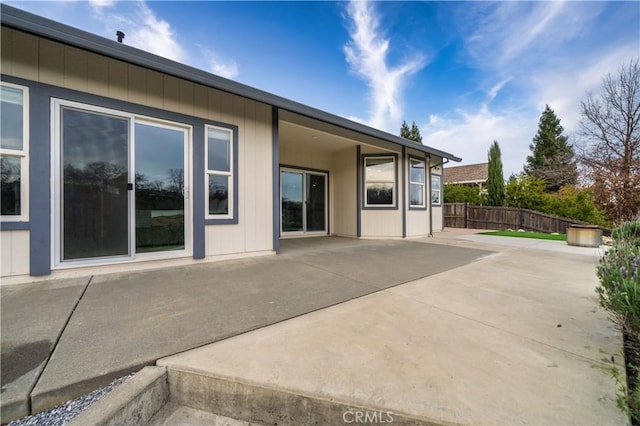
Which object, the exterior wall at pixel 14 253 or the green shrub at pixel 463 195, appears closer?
the exterior wall at pixel 14 253

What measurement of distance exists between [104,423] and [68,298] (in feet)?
7.06

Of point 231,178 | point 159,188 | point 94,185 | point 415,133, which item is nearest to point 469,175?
point 415,133

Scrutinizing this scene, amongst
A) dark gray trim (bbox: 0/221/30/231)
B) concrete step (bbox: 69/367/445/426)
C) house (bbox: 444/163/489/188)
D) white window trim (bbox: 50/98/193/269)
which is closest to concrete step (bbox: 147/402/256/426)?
concrete step (bbox: 69/367/445/426)

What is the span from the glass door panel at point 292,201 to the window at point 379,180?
211cm

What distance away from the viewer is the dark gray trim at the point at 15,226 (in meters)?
2.77

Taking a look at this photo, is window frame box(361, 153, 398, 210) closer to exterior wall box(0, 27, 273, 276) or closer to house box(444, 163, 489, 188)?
exterior wall box(0, 27, 273, 276)

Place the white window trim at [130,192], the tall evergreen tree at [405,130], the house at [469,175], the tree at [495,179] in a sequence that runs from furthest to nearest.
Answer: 1. the tall evergreen tree at [405,130]
2. the house at [469,175]
3. the tree at [495,179]
4. the white window trim at [130,192]

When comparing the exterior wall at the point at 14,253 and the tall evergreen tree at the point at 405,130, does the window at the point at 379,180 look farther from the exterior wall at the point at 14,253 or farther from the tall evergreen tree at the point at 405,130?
the tall evergreen tree at the point at 405,130

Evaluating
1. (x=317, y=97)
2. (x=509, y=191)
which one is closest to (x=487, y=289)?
(x=317, y=97)

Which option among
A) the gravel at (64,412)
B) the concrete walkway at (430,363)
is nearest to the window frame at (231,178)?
the concrete walkway at (430,363)

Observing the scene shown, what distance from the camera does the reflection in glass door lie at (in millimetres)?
7473

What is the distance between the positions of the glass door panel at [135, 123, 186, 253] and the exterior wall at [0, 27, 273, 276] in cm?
30

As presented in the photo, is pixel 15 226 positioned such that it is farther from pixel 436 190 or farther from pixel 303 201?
pixel 436 190

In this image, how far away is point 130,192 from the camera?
346 cm
